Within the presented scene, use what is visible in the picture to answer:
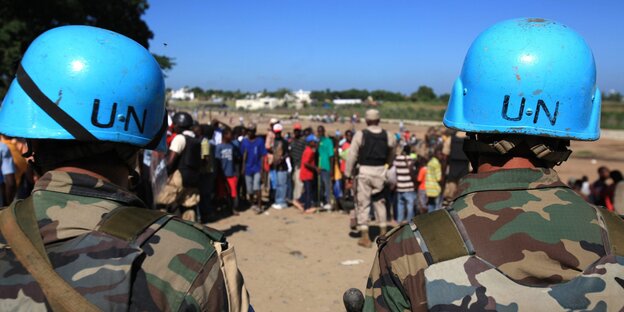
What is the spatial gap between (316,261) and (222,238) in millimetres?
5102

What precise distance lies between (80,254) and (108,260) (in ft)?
0.27

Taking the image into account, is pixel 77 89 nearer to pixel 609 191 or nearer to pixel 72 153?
pixel 72 153

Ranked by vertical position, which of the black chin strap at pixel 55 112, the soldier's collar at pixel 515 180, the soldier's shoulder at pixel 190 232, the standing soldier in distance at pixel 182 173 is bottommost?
the standing soldier in distance at pixel 182 173

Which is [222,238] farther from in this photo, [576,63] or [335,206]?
[335,206]

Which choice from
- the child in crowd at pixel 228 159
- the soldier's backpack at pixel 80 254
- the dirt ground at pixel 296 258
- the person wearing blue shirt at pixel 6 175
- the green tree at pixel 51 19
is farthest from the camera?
the green tree at pixel 51 19

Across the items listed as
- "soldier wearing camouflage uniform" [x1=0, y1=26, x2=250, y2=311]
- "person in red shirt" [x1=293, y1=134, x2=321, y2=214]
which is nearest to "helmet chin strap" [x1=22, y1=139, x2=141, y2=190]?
"soldier wearing camouflage uniform" [x1=0, y1=26, x2=250, y2=311]

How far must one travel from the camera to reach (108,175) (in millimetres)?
1609

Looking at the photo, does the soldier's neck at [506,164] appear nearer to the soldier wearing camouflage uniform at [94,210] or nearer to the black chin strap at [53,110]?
the soldier wearing camouflage uniform at [94,210]

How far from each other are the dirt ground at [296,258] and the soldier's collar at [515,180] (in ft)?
12.2

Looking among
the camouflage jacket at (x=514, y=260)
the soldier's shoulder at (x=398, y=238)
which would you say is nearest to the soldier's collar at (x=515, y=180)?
the camouflage jacket at (x=514, y=260)

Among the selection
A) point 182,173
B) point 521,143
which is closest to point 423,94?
point 182,173

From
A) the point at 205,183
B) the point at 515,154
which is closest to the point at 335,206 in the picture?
the point at 205,183

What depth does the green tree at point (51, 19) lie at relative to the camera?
19953 millimetres

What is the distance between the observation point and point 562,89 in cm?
160
